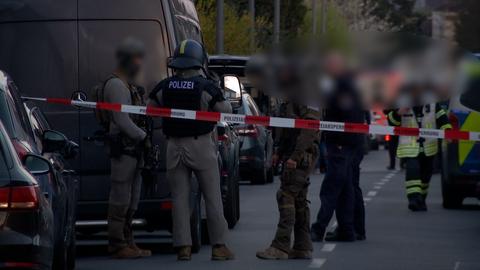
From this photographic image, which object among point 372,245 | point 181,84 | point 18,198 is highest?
point 181,84

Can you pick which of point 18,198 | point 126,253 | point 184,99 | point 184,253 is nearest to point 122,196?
point 126,253

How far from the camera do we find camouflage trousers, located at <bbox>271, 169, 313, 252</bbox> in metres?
13.7

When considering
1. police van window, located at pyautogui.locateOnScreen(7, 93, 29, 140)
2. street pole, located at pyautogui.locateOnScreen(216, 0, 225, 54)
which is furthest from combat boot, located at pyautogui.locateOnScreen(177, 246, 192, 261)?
street pole, located at pyautogui.locateOnScreen(216, 0, 225, 54)

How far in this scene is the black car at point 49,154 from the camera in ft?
32.2

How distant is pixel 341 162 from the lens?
51.0 ft

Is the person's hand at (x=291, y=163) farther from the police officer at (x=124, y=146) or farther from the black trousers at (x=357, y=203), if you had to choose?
the black trousers at (x=357, y=203)

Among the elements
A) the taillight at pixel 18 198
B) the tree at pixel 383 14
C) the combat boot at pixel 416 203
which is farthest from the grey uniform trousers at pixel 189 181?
the tree at pixel 383 14

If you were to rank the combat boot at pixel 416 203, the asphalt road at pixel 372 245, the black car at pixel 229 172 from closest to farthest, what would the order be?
the asphalt road at pixel 372 245, the black car at pixel 229 172, the combat boot at pixel 416 203

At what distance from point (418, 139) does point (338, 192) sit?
5.08 m

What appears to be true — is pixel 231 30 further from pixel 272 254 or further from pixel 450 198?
pixel 272 254

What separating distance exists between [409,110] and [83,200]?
7.20 meters

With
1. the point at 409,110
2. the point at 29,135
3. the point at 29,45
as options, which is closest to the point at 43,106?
the point at 29,45

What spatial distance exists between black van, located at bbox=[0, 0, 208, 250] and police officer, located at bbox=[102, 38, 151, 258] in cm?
14

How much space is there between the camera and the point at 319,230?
51.2ft
